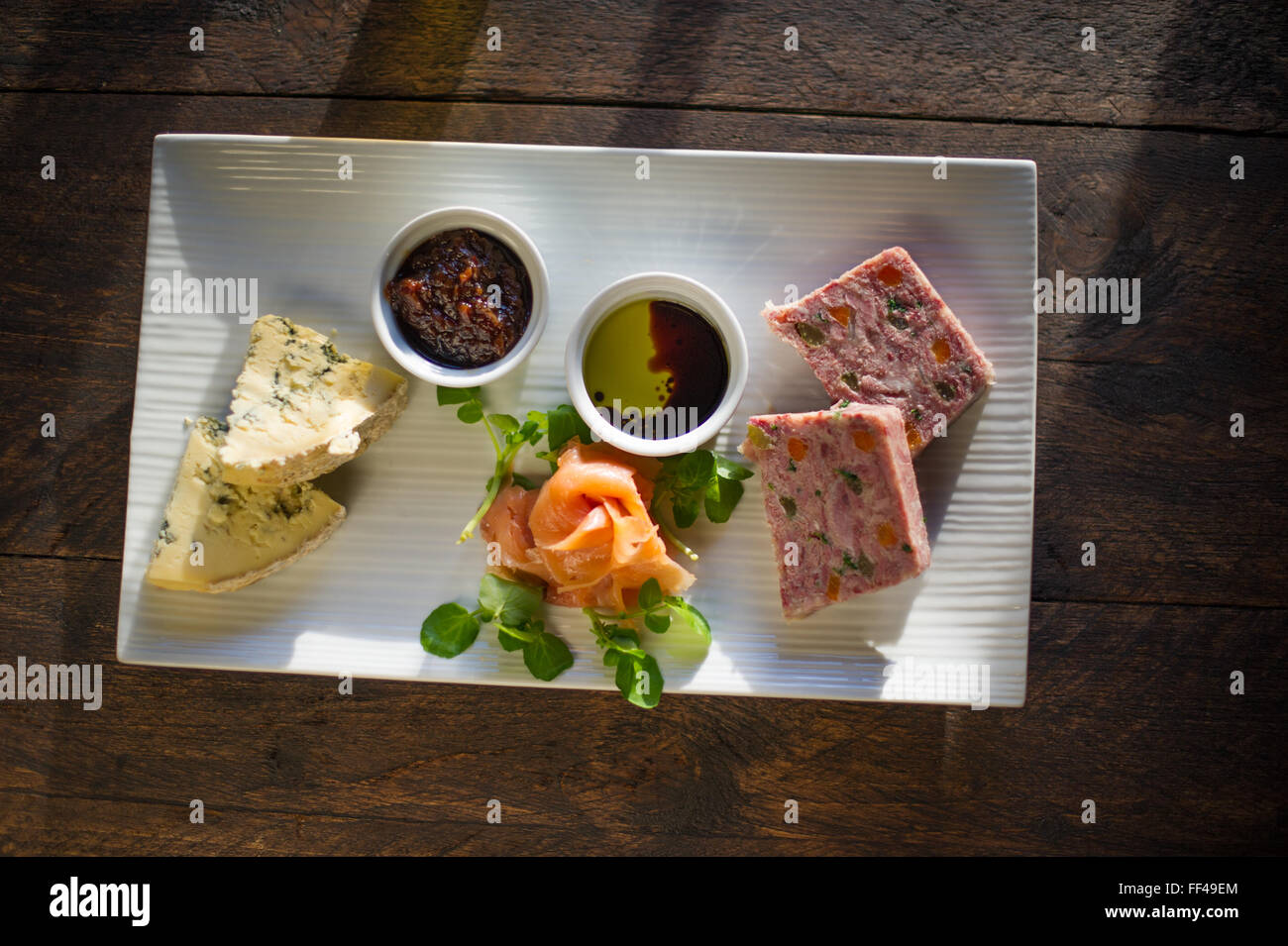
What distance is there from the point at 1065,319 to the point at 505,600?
1763 mm

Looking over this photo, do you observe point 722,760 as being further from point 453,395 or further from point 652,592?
point 453,395

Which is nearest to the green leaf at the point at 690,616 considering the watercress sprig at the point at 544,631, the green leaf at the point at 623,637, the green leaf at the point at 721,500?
the watercress sprig at the point at 544,631

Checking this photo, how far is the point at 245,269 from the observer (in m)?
2.24

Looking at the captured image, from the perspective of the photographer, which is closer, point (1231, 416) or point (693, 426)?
point (693, 426)

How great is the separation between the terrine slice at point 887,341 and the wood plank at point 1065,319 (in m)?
0.52

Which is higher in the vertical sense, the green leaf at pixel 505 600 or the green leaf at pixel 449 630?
the green leaf at pixel 505 600

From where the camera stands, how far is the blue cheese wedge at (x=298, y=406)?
200cm

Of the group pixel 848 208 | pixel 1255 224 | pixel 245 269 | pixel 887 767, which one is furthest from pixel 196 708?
pixel 1255 224

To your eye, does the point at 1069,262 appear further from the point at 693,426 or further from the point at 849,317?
the point at 693,426

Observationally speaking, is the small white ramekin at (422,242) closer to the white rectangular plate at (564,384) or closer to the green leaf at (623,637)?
the white rectangular plate at (564,384)

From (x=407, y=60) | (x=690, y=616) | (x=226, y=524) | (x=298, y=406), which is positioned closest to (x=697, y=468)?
(x=690, y=616)

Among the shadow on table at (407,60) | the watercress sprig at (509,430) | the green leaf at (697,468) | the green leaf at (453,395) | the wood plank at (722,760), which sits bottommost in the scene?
the wood plank at (722,760)

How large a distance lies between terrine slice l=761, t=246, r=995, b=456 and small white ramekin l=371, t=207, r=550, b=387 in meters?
0.60

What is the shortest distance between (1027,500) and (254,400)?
199cm
